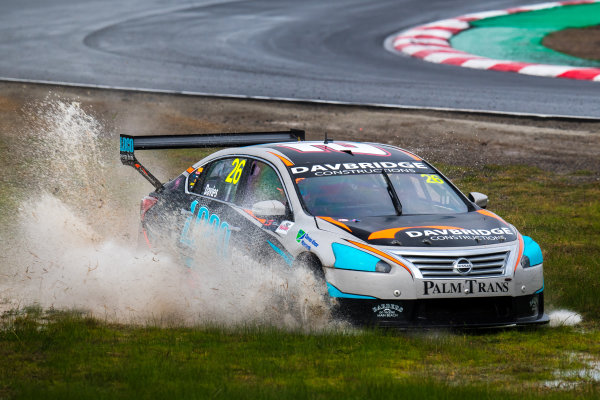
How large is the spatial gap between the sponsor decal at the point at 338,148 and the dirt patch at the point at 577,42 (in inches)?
579

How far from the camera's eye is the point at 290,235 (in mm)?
7562

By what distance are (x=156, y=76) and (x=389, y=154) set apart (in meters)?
13.3

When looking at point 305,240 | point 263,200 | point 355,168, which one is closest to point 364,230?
point 305,240

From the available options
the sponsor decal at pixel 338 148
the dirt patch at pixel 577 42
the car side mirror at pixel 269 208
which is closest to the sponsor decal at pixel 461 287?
the car side mirror at pixel 269 208

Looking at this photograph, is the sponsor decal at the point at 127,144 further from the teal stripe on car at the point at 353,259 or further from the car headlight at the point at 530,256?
the car headlight at the point at 530,256

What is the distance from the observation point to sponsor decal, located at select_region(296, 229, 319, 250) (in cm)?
730

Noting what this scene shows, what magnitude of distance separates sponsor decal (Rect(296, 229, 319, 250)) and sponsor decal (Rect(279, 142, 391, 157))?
4.35ft

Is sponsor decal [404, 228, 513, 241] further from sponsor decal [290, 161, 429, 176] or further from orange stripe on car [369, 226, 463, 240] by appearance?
sponsor decal [290, 161, 429, 176]

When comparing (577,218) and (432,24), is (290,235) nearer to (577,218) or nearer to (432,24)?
(577,218)

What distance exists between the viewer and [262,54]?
2345 cm

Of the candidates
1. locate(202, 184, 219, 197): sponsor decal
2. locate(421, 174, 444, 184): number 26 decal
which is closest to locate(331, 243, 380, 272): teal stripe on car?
locate(421, 174, 444, 184): number 26 decal

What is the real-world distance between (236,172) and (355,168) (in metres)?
1.08

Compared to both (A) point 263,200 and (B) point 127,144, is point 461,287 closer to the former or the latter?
(A) point 263,200

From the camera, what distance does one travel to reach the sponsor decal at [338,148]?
28.5 ft
